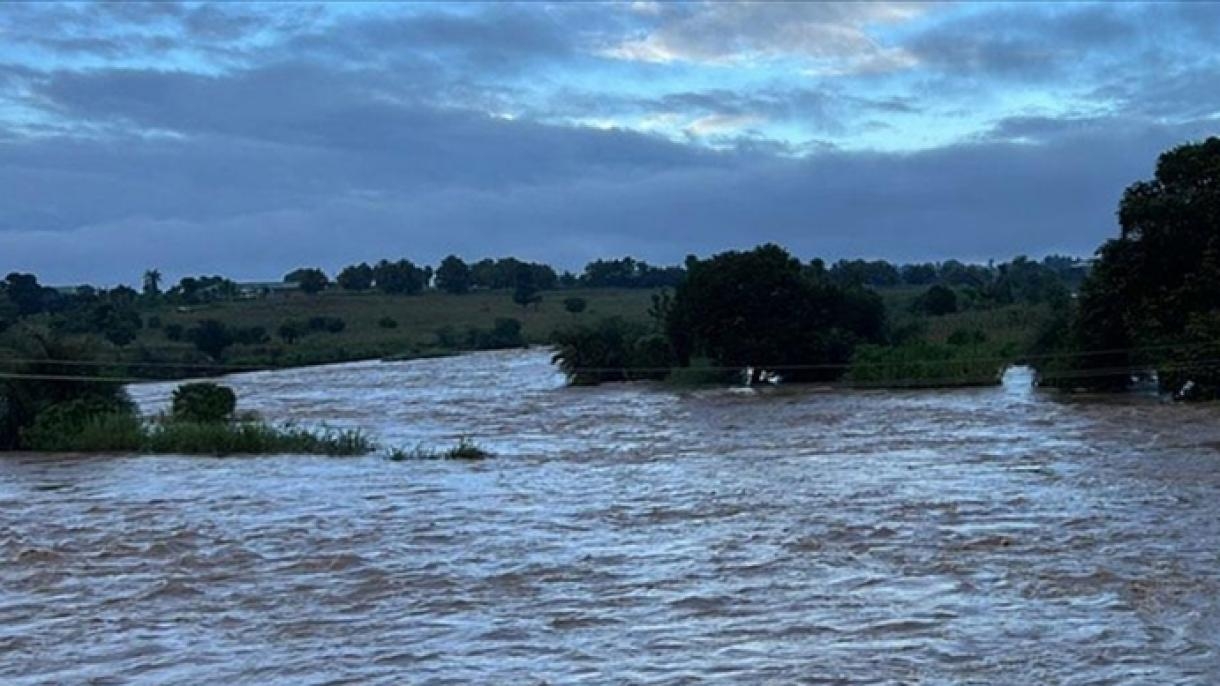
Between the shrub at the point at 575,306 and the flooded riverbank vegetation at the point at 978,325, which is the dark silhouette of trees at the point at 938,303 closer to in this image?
the flooded riverbank vegetation at the point at 978,325

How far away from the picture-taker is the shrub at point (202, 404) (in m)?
26.7

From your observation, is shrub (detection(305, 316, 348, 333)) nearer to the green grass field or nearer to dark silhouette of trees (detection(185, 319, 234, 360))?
the green grass field

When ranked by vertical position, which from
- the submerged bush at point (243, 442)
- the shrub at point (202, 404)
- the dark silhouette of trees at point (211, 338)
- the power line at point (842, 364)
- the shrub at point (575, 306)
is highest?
the shrub at point (575, 306)

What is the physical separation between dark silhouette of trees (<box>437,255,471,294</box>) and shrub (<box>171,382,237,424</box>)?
65840 millimetres

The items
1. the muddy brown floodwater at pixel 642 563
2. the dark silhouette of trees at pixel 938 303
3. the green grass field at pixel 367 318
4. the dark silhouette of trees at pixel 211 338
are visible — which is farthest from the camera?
the dark silhouette of trees at pixel 211 338

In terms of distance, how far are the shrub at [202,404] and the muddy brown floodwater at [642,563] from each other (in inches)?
148

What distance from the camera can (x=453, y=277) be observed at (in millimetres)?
94438

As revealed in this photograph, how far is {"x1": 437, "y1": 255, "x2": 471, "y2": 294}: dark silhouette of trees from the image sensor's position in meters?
94.4

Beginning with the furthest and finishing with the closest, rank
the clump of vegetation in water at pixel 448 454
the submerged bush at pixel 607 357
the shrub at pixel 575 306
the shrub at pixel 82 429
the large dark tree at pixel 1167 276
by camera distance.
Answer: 1. the shrub at pixel 575 306
2. the submerged bush at pixel 607 357
3. the large dark tree at pixel 1167 276
4. the shrub at pixel 82 429
5. the clump of vegetation in water at pixel 448 454

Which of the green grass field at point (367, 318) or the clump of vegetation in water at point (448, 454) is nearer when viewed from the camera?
the clump of vegetation in water at point (448, 454)

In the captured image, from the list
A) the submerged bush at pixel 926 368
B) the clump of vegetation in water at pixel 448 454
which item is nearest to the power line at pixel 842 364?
the submerged bush at pixel 926 368

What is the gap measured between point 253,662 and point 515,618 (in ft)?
6.23

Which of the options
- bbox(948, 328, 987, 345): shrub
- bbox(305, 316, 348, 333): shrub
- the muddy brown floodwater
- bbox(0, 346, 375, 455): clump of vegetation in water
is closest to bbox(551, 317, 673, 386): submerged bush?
bbox(948, 328, 987, 345): shrub

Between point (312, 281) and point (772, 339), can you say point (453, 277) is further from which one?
point (772, 339)
